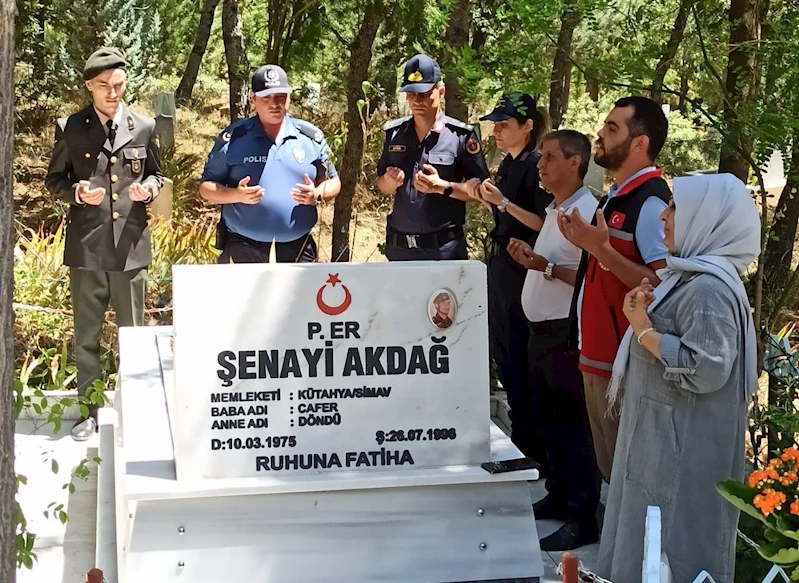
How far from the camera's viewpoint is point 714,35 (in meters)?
5.77

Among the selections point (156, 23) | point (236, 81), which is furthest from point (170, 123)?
point (156, 23)

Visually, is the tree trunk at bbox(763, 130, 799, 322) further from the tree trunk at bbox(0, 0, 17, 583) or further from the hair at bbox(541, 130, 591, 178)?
the tree trunk at bbox(0, 0, 17, 583)

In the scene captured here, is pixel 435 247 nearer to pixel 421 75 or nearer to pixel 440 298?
pixel 421 75

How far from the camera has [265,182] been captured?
17.3 feet

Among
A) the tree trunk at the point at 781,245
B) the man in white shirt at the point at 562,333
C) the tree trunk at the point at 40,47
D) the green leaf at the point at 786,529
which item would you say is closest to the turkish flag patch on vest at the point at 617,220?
the man in white shirt at the point at 562,333

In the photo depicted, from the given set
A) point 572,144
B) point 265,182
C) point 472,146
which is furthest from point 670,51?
point 265,182

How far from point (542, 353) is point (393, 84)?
10720 mm

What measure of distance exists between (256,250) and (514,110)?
5.12 feet

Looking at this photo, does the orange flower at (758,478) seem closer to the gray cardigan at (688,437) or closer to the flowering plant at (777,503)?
the flowering plant at (777,503)

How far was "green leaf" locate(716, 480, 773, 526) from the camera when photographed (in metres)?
2.57

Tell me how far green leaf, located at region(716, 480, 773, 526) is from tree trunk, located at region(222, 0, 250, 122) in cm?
784

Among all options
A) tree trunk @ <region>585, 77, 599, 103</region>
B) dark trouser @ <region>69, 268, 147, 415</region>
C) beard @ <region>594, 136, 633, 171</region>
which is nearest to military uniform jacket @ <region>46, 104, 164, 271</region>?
dark trouser @ <region>69, 268, 147, 415</region>

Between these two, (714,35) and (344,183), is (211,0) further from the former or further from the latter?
(714,35)

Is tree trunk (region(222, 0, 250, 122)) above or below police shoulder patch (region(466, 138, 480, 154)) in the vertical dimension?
above
